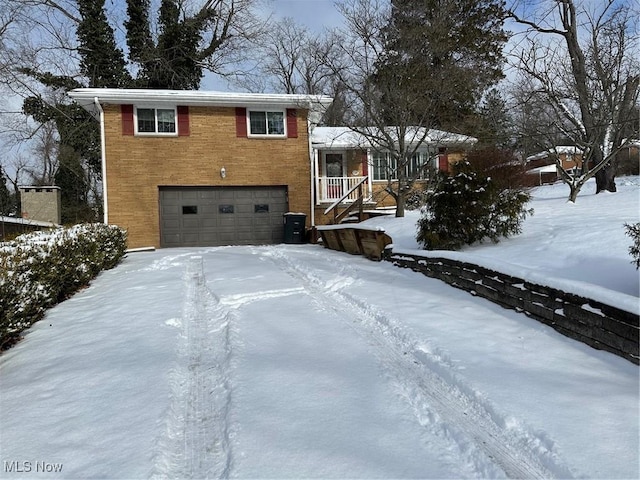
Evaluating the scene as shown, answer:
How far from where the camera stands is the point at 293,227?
14.9 metres

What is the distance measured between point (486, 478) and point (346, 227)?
807 centimetres

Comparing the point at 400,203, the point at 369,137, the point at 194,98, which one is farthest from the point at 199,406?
the point at 194,98

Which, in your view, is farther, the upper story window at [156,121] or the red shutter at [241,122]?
the red shutter at [241,122]

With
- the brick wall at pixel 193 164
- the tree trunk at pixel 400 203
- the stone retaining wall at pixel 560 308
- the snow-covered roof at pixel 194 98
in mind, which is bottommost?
the stone retaining wall at pixel 560 308

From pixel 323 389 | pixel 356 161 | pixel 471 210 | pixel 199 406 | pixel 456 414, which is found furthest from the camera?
pixel 356 161

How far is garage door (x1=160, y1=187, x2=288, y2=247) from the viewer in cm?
1477

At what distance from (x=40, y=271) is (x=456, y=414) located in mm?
5055

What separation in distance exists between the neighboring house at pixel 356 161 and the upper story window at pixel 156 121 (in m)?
5.06

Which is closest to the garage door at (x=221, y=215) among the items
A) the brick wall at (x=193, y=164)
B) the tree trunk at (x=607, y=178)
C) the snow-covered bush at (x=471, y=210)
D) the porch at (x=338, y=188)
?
the brick wall at (x=193, y=164)

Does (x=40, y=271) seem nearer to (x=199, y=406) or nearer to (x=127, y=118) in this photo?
(x=199, y=406)

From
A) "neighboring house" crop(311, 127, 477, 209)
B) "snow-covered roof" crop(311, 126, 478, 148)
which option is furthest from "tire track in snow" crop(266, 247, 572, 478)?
"neighboring house" crop(311, 127, 477, 209)

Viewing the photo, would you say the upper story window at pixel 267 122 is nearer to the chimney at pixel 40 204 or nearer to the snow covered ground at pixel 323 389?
the snow covered ground at pixel 323 389

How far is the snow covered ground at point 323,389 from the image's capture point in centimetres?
246

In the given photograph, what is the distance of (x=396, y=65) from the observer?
12.1 meters
